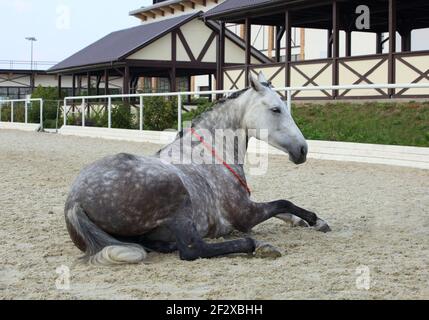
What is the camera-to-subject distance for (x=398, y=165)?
35.7 feet

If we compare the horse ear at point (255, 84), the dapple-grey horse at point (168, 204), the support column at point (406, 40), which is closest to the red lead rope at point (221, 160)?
the dapple-grey horse at point (168, 204)

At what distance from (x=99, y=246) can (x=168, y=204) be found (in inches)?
21.4

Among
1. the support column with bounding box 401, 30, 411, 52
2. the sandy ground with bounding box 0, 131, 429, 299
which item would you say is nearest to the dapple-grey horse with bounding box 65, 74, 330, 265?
the sandy ground with bounding box 0, 131, 429, 299

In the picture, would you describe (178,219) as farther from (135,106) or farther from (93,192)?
(135,106)

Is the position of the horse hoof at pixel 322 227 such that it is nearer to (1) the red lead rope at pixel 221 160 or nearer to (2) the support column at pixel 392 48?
(1) the red lead rope at pixel 221 160

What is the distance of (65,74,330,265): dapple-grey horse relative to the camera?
176 inches

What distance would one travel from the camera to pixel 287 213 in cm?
584

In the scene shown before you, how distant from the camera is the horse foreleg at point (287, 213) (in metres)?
5.43

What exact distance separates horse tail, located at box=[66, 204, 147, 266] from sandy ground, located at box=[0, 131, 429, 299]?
0.07 metres

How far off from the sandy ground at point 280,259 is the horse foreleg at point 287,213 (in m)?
0.09

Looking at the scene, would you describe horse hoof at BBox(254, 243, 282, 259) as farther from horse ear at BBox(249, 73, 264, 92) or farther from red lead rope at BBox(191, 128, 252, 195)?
horse ear at BBox(249, 73, 264, 92)

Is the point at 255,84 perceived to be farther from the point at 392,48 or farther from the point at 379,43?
the point at 379,43

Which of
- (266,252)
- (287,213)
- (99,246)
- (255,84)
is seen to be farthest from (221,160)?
(99,246)
